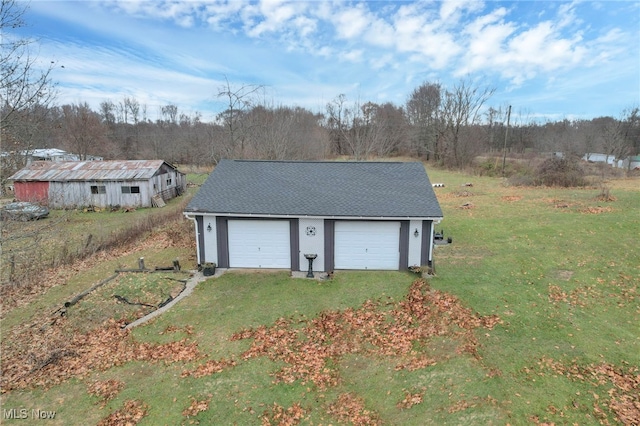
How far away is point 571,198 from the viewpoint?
2491 cm

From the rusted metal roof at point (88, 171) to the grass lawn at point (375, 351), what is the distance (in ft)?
55.6

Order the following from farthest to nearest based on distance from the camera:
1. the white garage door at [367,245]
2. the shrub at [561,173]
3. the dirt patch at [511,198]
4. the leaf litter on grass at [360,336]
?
the shrub at [561,173]
the dirt patch at [511,198]
the white garage door at [367,245]
the leaf litter on grass at [360,336]

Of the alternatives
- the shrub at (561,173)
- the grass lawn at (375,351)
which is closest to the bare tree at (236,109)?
the grass lawn at (375,351)

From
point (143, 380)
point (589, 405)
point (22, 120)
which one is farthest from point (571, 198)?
point (22, 120)

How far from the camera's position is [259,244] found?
13.6m

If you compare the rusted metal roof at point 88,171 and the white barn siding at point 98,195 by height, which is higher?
the rusted metal roof at point 88,171

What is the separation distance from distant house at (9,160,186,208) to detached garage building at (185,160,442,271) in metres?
17.2

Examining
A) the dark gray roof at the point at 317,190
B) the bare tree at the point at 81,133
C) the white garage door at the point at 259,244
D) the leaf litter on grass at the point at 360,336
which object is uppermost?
the bare tree at the point at 81,133

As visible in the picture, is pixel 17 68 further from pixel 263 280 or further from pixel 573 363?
pixel 573 363

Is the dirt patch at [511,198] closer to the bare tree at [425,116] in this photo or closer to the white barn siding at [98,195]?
the white barn siding at [98,195]

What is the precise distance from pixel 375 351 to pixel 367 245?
5195 millimetres

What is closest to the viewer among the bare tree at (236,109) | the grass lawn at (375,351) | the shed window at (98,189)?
the grass lawn at (375,351)

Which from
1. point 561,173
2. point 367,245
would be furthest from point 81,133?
point 561,173

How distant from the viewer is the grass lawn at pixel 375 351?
22.3ft
